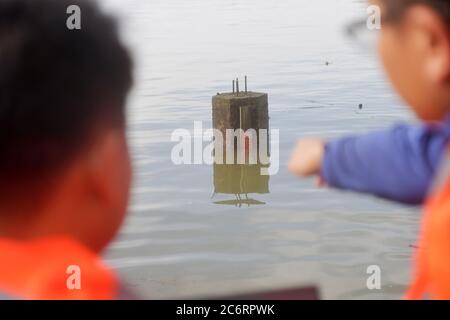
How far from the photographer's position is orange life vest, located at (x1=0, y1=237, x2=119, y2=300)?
715 millimetres

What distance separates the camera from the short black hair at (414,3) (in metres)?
0.78

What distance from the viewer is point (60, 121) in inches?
28.7

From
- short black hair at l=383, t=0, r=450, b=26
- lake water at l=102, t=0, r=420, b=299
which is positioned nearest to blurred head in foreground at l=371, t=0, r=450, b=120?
short black hair at l=383, t=0, r=450, b=26

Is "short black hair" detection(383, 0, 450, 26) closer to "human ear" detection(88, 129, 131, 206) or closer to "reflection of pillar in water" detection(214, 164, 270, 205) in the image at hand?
"human ear" detection(88, 129, 131, 206)

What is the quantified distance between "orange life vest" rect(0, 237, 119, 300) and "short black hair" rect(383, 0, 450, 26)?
391mm

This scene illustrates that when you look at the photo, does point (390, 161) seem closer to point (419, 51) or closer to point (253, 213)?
point (419, 51)

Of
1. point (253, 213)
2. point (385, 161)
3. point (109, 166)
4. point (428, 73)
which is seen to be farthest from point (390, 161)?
point (253, 213)

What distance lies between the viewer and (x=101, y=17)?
2.49ft

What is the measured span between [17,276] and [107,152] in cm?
14

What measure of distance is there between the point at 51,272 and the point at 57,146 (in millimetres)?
116

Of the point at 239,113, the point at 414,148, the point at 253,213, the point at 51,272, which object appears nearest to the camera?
the point at 51,272

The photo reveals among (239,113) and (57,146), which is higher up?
(239,113)
